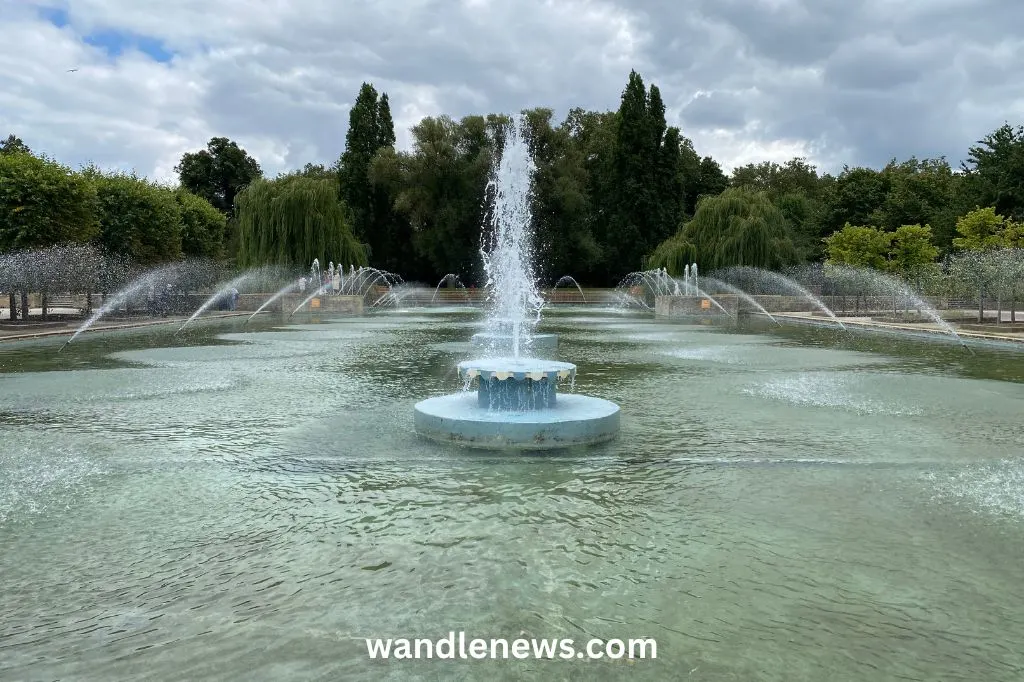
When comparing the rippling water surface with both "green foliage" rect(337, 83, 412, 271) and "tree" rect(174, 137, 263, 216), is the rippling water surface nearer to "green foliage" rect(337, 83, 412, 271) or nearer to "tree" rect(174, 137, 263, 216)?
"green foliage" rect(337, 83, 412, 271)

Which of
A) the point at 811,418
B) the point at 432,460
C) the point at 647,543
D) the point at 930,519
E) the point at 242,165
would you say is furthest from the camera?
the point at 242,165

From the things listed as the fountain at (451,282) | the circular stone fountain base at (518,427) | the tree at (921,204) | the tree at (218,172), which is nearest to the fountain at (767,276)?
the tree at (921,204)

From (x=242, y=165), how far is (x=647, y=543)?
68667mm

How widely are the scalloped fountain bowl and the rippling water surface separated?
0.21 m

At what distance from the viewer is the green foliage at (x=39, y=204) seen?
23984 mm

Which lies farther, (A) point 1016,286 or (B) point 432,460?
(A) point 1016,286

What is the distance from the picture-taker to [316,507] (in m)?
4.97

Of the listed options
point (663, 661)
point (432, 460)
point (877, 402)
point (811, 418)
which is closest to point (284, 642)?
point (663, 661)

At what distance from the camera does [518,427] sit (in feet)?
21.4

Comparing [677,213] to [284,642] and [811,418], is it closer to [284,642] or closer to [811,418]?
[811,418]

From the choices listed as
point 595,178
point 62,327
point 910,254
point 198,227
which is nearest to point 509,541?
point 62,327

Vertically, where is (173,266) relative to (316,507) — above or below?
above

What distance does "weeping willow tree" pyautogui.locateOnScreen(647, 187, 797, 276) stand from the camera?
127 feet

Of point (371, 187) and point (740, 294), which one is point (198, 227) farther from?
point (740, 294)
